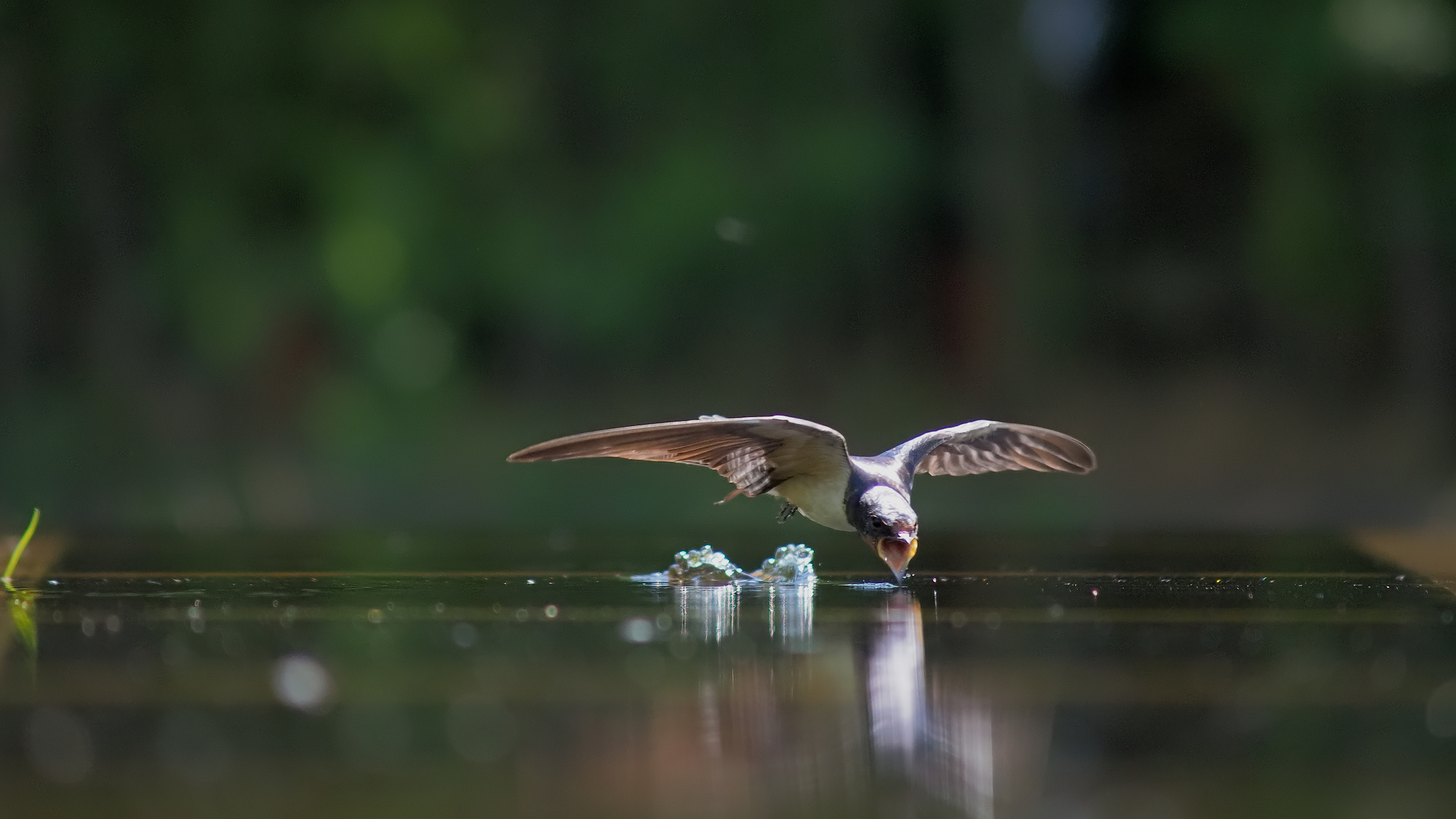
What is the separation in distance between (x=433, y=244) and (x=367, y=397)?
1599 mm

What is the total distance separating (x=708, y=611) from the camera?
459 cm

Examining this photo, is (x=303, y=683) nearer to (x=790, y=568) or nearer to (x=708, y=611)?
(x=708, y=611)

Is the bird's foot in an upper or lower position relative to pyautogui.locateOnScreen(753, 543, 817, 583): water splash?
upper

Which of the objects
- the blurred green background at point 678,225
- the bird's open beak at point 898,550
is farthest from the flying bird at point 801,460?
the blurred green background at point 678,225

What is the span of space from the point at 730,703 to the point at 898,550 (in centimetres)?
207

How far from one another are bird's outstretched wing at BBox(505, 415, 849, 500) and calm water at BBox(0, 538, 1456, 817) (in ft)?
1.45

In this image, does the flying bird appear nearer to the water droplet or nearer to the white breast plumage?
the white breast plumage

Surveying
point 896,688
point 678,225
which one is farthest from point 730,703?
point 678,225

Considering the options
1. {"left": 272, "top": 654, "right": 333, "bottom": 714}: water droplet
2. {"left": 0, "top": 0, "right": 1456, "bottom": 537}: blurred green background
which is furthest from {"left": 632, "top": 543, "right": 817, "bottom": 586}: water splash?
{"left": 0, "top": 0, "right": 1456, "bottom": 537}: blurred green background

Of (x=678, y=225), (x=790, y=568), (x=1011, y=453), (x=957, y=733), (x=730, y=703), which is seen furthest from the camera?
(x=678, y=225)

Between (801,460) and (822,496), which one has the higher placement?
(801,460)

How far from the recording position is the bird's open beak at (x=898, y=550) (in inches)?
199

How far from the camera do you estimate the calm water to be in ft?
7.98

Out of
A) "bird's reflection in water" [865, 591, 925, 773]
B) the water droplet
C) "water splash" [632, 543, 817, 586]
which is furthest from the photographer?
"water splash" [632, 543, 817, 586]
